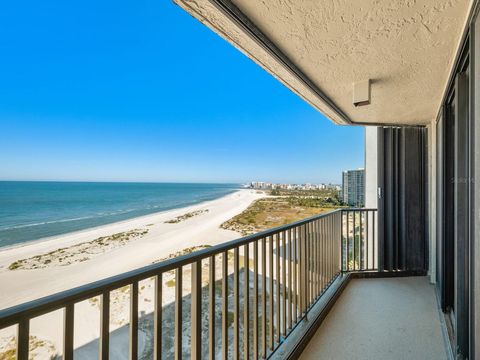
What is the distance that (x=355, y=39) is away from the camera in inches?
54.6

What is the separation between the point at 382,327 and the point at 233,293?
1.53 m

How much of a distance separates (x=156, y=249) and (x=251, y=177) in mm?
29682

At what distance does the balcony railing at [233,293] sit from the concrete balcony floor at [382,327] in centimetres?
23

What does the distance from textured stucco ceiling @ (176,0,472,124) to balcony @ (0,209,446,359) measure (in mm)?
1132

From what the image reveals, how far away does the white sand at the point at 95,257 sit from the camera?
7.61 metres

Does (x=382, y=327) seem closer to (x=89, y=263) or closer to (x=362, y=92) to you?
(x=362, y=92)

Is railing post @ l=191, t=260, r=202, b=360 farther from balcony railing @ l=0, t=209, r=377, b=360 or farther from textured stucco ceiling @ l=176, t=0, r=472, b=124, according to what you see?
textured stucco ceiling @ l=176, t=0, r=472, b=124

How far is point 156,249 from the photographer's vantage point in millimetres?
11336

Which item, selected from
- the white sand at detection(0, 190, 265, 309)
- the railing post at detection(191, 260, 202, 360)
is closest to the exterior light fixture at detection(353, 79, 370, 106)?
the railing post at detection(191, 260, 202, 360)

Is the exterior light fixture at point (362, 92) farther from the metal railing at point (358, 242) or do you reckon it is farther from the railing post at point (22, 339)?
the railing post at point (22, 339)

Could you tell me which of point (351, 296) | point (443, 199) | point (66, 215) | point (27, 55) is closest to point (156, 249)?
point (351, 296)

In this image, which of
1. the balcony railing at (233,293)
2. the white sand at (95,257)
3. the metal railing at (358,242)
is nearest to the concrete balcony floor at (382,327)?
the balcony railing at (233,293)

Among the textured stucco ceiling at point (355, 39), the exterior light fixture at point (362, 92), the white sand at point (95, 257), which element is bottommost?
the white sand at point (95, 257)

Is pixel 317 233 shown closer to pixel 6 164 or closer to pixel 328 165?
pixel 328 165
